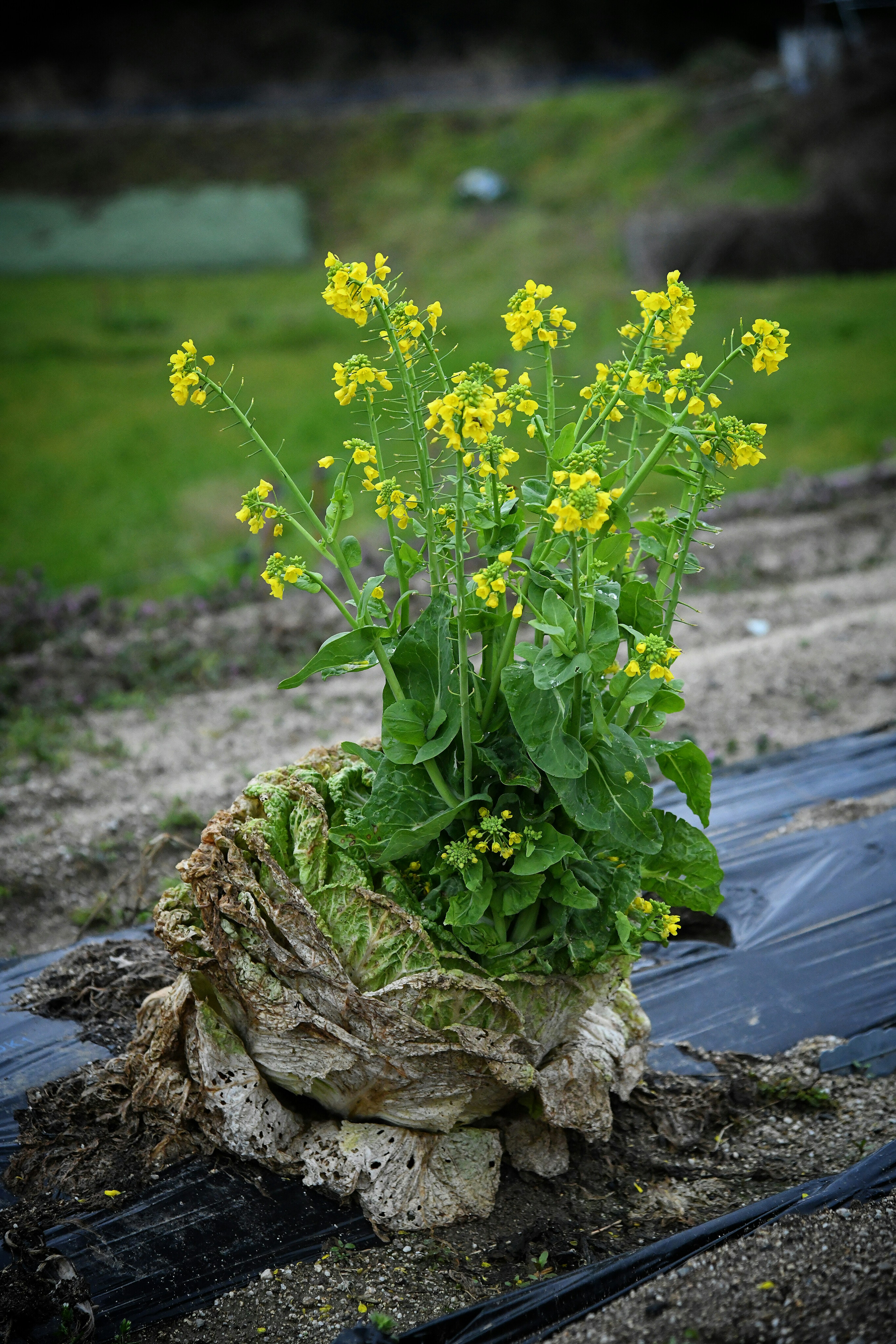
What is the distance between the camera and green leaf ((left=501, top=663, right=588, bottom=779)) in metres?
2.04

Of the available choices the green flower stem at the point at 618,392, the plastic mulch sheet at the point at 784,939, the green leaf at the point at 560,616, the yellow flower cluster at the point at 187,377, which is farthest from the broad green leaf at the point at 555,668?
the plastic mulch sheet at the point at 784,939

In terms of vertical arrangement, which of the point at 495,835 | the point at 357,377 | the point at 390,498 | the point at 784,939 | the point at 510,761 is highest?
the point at 357,377

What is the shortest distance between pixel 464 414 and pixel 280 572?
56 centimetres

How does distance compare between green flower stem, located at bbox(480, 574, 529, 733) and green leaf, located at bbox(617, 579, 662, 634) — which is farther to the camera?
green leaf, located at bbox(617, 579, 662, 634)

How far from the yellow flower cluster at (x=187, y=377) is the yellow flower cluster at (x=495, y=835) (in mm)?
1079

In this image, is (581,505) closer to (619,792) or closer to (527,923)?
(619,792)

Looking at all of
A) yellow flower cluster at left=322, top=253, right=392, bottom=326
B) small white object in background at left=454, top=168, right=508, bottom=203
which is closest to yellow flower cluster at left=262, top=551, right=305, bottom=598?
yellow flower cluster at left=322, top=253, right=392, bottom=326

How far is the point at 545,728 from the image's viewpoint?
81.2 inches

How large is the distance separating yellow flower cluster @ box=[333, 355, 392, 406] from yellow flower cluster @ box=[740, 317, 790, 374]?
744mm

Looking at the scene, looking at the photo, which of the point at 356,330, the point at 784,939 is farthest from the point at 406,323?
the point at 356,330

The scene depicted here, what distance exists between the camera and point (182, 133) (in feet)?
69.1

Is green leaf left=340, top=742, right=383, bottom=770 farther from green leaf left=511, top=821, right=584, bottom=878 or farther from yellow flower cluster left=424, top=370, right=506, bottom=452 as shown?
yellow flower cluster left=424, top=370, right=506, bottom=452

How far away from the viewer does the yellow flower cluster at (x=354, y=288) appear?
195 cm

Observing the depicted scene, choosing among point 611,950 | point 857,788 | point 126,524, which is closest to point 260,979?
point 611,950
